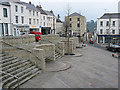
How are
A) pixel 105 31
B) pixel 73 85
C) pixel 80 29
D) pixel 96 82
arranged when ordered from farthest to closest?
pixel 80 29, pixel 105 31, pixel 96 82, pixel 73 85

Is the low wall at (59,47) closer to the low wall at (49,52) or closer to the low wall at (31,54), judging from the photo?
the low wall at (49,52)

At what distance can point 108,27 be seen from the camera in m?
40.5

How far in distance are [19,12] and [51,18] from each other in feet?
63.5

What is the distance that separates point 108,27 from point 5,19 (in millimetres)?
30628

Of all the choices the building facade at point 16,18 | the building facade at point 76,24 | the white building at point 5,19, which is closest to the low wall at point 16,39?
the building facade at point 16,18

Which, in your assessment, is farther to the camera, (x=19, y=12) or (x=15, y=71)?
(x=19, y=12)

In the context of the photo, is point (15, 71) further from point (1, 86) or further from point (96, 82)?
point (96, 82)

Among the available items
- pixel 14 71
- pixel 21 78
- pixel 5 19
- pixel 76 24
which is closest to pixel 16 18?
pixel 5 19

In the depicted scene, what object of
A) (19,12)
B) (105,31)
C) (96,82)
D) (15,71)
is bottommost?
(96,82)

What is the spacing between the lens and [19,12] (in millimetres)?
27641

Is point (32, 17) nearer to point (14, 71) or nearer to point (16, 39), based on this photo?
point (16, 39)

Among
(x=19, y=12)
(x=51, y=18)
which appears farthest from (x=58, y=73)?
(x=51, y=18)

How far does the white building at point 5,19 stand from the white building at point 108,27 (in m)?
28.2

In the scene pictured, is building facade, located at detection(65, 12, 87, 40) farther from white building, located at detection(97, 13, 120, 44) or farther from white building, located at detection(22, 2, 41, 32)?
white building, located at detection(22, 2, 41, 32)
